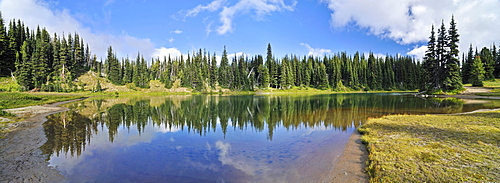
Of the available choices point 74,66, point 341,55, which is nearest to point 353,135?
point 74,66

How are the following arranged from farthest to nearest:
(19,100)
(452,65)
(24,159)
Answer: (452,65) → (19,100) → (24,159)

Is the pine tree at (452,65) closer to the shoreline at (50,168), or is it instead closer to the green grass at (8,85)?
the shoreline at (50,168)

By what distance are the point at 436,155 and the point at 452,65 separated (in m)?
58.5

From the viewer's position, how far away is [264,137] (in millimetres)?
15688

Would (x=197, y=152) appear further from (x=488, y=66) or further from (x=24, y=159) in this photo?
(x=488, y=66)

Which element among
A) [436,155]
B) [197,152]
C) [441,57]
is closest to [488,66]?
[441,57]

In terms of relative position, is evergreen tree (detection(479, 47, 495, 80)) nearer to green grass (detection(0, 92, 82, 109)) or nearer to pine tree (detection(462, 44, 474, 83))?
pine tree (detection(462, 44, 474, 83))

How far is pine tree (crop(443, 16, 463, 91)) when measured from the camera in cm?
5119

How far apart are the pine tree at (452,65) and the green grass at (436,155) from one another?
48.6m

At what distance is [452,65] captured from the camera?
51.6 meters

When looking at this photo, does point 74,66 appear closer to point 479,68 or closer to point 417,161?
point 417,161

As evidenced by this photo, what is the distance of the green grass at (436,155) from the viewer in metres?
7.02

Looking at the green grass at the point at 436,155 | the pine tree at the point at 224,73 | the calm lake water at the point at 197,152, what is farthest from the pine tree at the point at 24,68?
the green grass at the point at 436,155

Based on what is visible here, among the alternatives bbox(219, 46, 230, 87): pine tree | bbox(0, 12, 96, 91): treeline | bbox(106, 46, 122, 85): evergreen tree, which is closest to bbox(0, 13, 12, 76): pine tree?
bbox(0, 12, 96, 91): treeline
